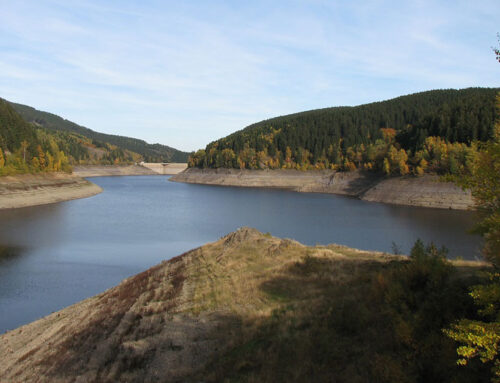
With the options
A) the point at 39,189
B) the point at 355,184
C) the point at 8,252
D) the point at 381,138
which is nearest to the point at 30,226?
the point at 8,252

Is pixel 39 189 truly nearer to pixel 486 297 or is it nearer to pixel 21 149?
pixel 21 149

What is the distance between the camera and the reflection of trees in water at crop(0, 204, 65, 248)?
4152cm

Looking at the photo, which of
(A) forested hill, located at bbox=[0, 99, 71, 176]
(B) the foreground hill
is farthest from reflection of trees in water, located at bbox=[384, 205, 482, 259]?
(A) forested hill, located at bbox=[0, 99, 71, 176]

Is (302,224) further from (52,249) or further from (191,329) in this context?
(191,329)

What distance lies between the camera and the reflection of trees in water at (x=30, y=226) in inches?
1635

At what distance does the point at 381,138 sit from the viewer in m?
157

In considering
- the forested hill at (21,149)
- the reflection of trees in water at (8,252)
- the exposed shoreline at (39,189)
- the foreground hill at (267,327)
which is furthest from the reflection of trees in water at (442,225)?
the forested hill at (21,149)

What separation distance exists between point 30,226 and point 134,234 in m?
14.8

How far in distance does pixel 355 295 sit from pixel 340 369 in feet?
12.5

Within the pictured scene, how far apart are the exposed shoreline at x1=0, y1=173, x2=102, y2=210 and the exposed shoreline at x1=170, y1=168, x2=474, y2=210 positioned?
6028 cm

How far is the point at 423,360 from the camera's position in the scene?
8.21m

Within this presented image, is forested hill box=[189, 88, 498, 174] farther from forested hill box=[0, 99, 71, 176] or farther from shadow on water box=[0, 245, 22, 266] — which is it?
shadow on water box=[0, 245, 22, 266]

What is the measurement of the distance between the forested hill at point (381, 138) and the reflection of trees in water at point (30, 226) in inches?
2831

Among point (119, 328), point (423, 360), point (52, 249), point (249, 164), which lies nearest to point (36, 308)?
point (119, 328)
